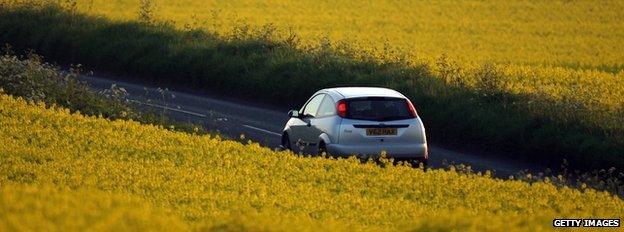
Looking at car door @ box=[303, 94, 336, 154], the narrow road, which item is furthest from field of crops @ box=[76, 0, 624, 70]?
→ car door @ box=[303, 94, 336, 154]

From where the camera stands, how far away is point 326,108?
25266 mm

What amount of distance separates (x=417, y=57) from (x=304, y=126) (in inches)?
894

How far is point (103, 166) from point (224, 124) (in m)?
15.5

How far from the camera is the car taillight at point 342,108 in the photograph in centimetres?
2439

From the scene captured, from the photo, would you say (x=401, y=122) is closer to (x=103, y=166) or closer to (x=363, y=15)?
(x=103, y=166)

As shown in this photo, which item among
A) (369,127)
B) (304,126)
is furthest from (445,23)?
(369,127)

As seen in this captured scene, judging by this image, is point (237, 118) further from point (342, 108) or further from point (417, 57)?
point (417, 57)

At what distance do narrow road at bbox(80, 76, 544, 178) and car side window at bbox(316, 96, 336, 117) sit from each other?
246cm

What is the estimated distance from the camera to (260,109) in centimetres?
3869

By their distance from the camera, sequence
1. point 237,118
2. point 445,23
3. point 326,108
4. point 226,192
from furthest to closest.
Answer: point 445,23
point 237,118
point 326,108
point 226,192

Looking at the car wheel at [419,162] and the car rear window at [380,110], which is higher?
the car rear window at [380,110]

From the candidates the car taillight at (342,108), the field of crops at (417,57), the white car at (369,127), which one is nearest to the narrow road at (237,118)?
the field of crops at (417,57)

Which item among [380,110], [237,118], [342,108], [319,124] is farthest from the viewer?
[237,118]

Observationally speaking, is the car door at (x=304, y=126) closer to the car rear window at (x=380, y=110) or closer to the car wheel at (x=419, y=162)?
the car rear window at (x=380, y=110)
